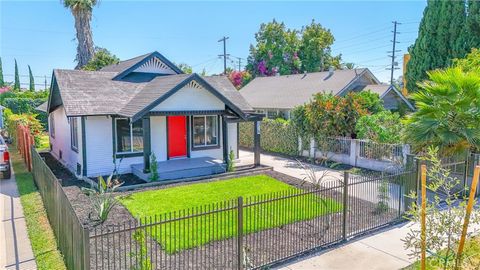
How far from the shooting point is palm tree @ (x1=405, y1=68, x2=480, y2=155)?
391 inches

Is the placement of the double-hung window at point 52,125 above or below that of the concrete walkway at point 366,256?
above

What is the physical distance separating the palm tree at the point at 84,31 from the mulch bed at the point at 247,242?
2712 centimetres

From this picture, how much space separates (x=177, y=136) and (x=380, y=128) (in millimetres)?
8953

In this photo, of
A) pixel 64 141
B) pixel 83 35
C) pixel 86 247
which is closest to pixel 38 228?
pixel 86 247

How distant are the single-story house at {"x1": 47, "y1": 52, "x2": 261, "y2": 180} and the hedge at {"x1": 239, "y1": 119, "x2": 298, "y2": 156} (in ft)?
10.9

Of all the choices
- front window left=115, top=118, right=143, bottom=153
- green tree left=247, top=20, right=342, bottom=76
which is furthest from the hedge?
green tree left=247, top=20, right=342, bottom=76

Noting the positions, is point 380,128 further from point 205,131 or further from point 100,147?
point 100,147

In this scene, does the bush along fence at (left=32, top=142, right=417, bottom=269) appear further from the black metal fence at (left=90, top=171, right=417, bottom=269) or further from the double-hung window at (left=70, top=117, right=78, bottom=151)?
the double-hung window at (left=70, top=117, right=78, bottom=151)

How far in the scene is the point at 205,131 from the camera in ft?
54.7

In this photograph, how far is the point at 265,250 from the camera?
7.15 meters

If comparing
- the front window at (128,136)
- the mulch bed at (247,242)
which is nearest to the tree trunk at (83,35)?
the front window at (128,136)

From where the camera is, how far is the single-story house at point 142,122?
13.6 metres

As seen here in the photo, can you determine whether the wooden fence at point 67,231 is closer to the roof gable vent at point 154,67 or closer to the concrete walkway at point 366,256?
the concrete walkway at point 366,256

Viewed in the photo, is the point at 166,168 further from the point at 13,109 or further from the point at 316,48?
the point at 316,48
